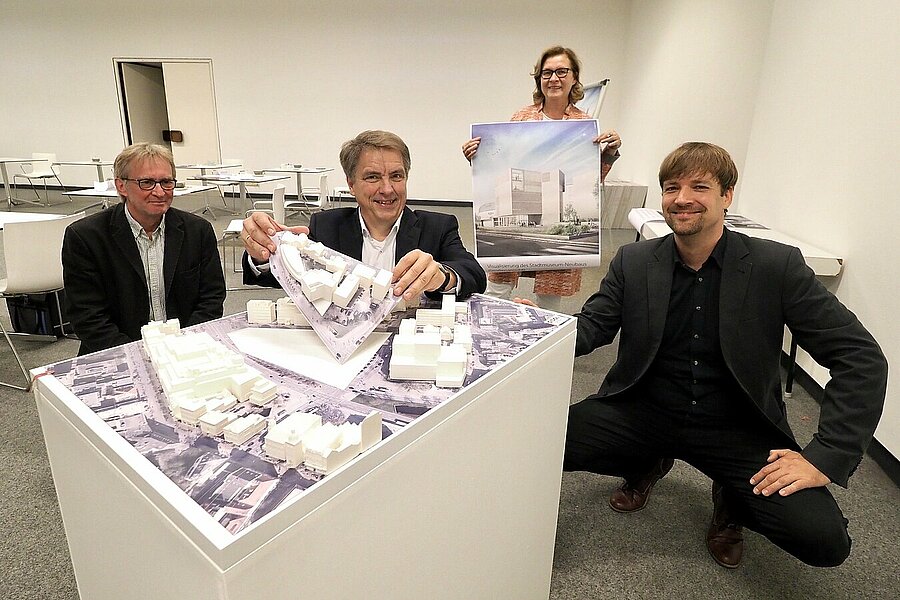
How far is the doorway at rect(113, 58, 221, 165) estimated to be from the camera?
9656 mm

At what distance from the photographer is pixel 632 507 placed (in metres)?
1.97

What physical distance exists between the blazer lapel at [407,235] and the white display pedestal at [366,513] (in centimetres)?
63

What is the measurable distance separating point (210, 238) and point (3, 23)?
11200mm

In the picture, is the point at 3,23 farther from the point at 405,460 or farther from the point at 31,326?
the point at 405,460

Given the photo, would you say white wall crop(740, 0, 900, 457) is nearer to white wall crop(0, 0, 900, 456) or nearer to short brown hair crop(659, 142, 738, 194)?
white wall crop(0, 0, 900, 456)

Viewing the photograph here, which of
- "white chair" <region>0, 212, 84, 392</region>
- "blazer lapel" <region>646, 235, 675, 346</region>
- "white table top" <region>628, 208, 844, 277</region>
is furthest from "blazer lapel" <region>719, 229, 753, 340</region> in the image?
"white chair" <region>0, 212, 84, 392</region>

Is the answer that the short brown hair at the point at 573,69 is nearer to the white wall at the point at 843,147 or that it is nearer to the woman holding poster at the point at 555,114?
the woman holding poster at the point at 555,114

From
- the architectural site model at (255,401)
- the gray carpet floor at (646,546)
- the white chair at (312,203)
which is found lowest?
the gray carpet floor at (646,546)

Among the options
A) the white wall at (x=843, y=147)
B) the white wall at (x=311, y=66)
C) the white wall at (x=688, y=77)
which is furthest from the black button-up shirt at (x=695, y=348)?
the white wall at (x=311, y=66)

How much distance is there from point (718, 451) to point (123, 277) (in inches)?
81.9

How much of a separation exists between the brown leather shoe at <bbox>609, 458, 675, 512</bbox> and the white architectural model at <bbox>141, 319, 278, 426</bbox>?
4.91ft

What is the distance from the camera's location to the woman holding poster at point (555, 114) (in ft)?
8.43

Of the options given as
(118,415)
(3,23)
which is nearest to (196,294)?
(118,415)

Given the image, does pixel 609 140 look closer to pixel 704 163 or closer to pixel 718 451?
pixel 704 163
